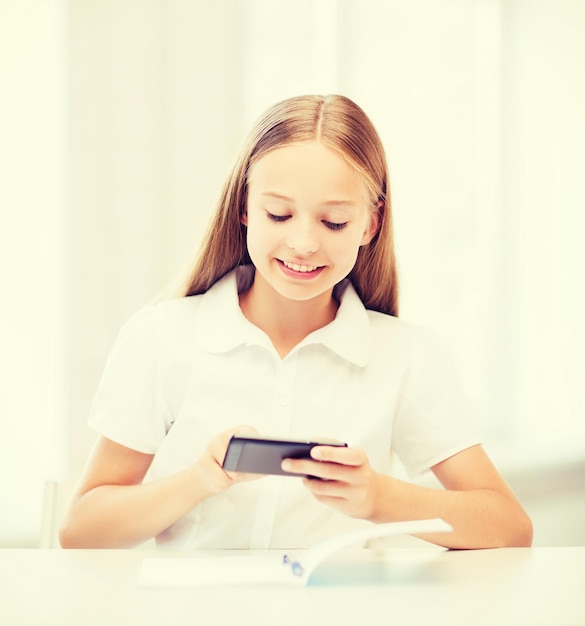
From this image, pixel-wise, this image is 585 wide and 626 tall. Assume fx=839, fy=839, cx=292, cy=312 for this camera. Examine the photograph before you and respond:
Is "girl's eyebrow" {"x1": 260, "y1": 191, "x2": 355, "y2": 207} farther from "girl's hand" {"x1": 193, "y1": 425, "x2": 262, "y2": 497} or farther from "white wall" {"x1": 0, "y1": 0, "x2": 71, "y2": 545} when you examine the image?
"white wall" {"x1": 0, "y1": 0, "x2": 71, "y2": 545}

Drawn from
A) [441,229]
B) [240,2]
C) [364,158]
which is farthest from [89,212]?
[441,229]

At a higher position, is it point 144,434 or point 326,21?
point 326,21

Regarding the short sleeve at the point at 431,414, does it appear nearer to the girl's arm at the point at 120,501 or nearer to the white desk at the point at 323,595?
the white desk at the point at 323,595

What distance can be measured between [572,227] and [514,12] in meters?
0.71

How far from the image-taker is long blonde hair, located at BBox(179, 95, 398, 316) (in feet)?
4.41

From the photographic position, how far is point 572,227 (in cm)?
266

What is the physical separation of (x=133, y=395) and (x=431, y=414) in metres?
0.50

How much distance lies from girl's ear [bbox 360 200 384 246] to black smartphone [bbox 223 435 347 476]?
47 cm

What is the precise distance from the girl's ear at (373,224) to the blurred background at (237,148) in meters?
0.73

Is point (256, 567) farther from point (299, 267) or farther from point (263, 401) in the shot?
point (299, 267)

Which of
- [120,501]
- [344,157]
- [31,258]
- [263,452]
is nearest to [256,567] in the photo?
[263,452]

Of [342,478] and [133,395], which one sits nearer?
[342,478]

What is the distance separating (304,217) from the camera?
1.29m

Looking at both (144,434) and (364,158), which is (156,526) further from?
(364,158)
